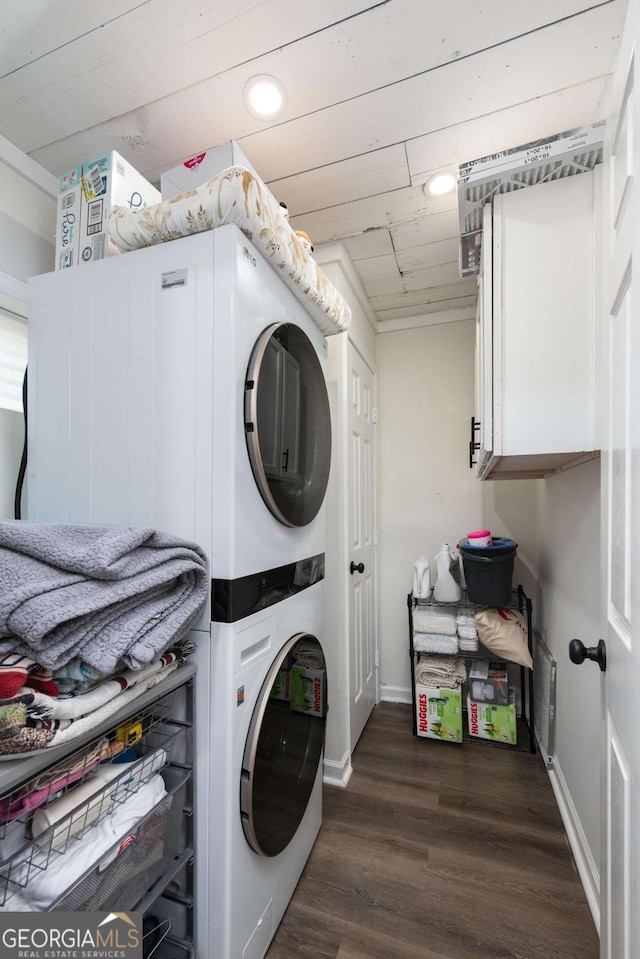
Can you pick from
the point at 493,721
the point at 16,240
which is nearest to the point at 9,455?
the point at 16,240

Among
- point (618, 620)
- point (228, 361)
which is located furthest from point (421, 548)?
point (228, 361)

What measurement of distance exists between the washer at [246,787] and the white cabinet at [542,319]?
88 centimetres

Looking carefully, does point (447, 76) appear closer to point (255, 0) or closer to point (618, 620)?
point (255, 0)

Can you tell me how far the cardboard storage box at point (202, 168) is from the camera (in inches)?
43.4

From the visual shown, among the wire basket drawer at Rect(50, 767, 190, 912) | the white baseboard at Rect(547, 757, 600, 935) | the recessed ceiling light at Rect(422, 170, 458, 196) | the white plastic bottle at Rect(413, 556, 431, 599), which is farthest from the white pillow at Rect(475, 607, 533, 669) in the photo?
the recessed ceiling light at Rect(422, 170, 458, 196)

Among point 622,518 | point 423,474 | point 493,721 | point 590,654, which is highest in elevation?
point 423,474

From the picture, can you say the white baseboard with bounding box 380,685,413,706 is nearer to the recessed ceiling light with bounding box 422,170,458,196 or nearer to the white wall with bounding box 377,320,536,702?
the white wall with bounding box 377,320,536,702

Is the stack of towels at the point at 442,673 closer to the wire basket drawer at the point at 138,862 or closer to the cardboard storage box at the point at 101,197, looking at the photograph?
the wire basket drawer at the point at 138,862

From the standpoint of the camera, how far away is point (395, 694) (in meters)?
2.69

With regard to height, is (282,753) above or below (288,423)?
below

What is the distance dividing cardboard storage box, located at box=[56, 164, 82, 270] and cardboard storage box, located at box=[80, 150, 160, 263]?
0.08 feet

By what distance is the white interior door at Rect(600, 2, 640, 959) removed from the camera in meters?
0.64

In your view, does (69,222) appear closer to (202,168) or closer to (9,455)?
(202,168)

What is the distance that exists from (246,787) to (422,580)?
1.65 meters
